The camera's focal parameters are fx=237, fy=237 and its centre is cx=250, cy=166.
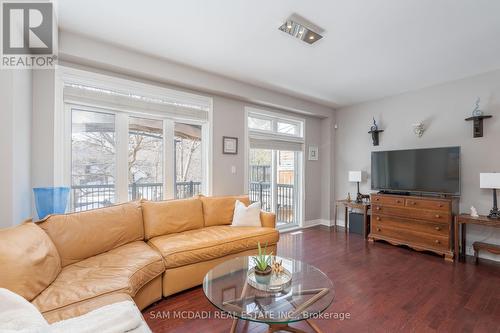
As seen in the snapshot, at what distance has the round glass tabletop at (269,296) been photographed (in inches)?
54.7

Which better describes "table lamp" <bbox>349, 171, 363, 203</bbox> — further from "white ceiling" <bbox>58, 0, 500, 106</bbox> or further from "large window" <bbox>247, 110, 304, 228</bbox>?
"white ceiling" <bbox>58, 0, 500, 106</bbox>

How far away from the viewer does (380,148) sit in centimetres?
446

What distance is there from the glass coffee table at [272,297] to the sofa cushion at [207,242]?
0.43m

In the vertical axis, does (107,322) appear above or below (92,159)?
below

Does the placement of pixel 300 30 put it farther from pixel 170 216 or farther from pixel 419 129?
pixel 419 129

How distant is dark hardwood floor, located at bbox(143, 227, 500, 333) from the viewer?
1.85 metres

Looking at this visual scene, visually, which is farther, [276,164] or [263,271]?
[276,164]

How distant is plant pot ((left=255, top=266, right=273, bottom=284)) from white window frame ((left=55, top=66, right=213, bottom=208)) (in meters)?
2.02

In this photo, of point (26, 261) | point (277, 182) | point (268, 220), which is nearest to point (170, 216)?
point (268, 220)

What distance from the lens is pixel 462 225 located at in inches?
134

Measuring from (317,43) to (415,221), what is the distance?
9.62 feet

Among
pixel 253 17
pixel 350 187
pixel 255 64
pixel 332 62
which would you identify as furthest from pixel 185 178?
pixel 350 187

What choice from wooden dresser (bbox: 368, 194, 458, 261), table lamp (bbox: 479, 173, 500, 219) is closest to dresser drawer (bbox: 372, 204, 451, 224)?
wooden dresser (bbox: 368, 194, 458, 261)

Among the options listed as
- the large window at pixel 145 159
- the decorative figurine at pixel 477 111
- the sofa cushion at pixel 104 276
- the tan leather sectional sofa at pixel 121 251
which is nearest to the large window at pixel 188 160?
the large window at pixel 145 159
